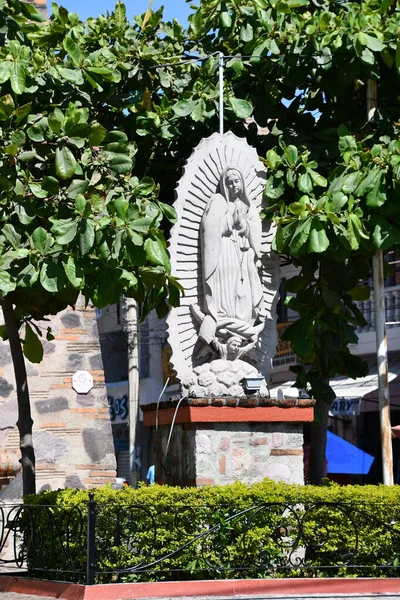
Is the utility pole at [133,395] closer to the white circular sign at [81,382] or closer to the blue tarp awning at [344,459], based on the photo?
the blue tarp awning at [344,459]

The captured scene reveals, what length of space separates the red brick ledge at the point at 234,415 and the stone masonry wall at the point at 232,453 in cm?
9

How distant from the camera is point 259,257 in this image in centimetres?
1268

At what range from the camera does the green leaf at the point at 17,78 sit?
38.7 ft

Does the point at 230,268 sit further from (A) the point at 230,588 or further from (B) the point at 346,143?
(A) the point at 230,588

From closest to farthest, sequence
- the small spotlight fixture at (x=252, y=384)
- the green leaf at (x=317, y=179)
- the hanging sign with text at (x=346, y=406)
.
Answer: the small spotlight fixture at (x=252, y=384) < the green leaf at (x=317, y=179) < the hanging sign with text at (x=346, y=406)

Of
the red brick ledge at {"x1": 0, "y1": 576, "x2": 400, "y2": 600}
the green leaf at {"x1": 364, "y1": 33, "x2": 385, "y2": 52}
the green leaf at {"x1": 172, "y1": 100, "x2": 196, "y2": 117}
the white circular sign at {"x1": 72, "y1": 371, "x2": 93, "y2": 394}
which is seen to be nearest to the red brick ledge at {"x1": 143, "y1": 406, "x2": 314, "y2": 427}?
the red brick ledge at {"x1": 0, "y1": 576, "x2": 400, "y2": 600}

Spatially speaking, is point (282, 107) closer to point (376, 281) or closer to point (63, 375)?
point (376, 281)

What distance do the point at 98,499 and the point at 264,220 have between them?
3826 mm

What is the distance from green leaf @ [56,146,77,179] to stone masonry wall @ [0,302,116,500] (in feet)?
19.5

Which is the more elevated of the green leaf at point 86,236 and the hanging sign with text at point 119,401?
the green leaf at point 86,236

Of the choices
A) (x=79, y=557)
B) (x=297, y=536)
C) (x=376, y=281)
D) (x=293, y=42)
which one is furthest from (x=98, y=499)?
(x=293, y=42)

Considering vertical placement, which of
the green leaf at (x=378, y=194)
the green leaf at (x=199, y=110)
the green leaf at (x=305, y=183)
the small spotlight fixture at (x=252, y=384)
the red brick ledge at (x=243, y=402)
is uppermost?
the green leaf at (x=199, y=110)

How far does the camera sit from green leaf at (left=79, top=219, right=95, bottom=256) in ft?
35.9

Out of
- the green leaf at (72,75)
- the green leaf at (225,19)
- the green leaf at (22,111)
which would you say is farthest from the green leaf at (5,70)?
the green leaf at (225,19)
